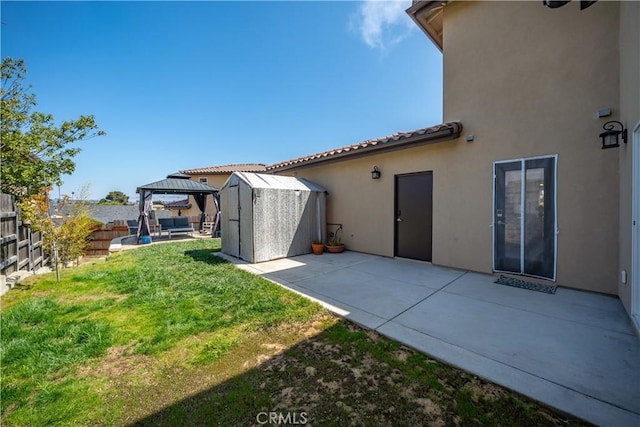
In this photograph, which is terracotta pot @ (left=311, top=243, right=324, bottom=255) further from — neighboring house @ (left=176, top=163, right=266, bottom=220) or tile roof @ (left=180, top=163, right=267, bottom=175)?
neighboring house @ (left=176, top=163, right=266, bottom=220)

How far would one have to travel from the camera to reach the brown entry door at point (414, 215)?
19.9 feet

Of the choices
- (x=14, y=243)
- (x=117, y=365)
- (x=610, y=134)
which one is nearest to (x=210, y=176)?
(x=14, y=243)

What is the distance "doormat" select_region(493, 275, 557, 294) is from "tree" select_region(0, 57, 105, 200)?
10.7 metres

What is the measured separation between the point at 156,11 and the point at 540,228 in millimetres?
10287

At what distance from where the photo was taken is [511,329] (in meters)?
2.92

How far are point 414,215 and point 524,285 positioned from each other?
2644mm

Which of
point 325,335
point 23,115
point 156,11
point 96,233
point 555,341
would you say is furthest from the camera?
point 96,233

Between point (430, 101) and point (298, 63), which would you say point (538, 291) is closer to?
point (430, 101)

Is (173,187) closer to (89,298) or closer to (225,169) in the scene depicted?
(89,298)

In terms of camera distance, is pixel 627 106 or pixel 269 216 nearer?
pixel 627 106

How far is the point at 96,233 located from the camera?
10438 mm

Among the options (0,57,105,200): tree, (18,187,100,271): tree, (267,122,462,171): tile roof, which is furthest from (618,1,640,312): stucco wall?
(0,57,105,200): tree

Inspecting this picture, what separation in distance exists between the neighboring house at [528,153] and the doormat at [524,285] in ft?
0.68

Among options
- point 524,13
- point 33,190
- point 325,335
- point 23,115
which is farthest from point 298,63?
point 325,335
